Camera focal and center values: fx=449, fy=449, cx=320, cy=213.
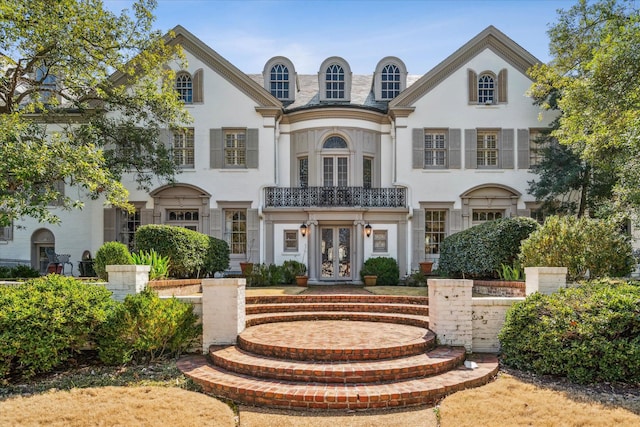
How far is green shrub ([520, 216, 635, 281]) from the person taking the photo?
9359mm

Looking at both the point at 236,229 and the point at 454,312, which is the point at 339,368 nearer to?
the point at 454,312

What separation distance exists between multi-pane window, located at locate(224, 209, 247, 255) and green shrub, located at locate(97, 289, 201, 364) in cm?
958

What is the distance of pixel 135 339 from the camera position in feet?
23.5

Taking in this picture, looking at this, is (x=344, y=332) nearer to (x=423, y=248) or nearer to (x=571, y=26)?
(x=423, y=248)

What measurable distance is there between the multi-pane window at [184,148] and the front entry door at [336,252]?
5814 millimetres

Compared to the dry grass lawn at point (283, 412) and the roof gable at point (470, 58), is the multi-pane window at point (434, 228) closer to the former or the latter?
the roof gable at point (470, 58)

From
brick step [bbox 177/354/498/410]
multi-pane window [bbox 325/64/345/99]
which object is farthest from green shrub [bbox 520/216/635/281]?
multi-pane window [bbox 325/64/345/99]

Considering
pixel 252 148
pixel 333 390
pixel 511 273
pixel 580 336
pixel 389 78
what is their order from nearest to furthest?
pixel 333 390 < pixel 580 336 < pixel 511 273 < pixel 252 148 < pixel 389 78

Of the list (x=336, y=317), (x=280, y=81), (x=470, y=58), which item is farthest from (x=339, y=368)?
(x=470, y=58)

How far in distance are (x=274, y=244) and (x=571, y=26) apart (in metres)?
11.9

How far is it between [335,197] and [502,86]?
305 inches

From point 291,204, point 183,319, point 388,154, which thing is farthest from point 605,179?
point 183,319

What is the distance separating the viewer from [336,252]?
16812mm

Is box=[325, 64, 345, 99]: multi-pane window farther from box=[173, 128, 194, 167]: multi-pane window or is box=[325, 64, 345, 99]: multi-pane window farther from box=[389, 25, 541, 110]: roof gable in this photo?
box=[173, 128, 194, 167]: multi-pane window
